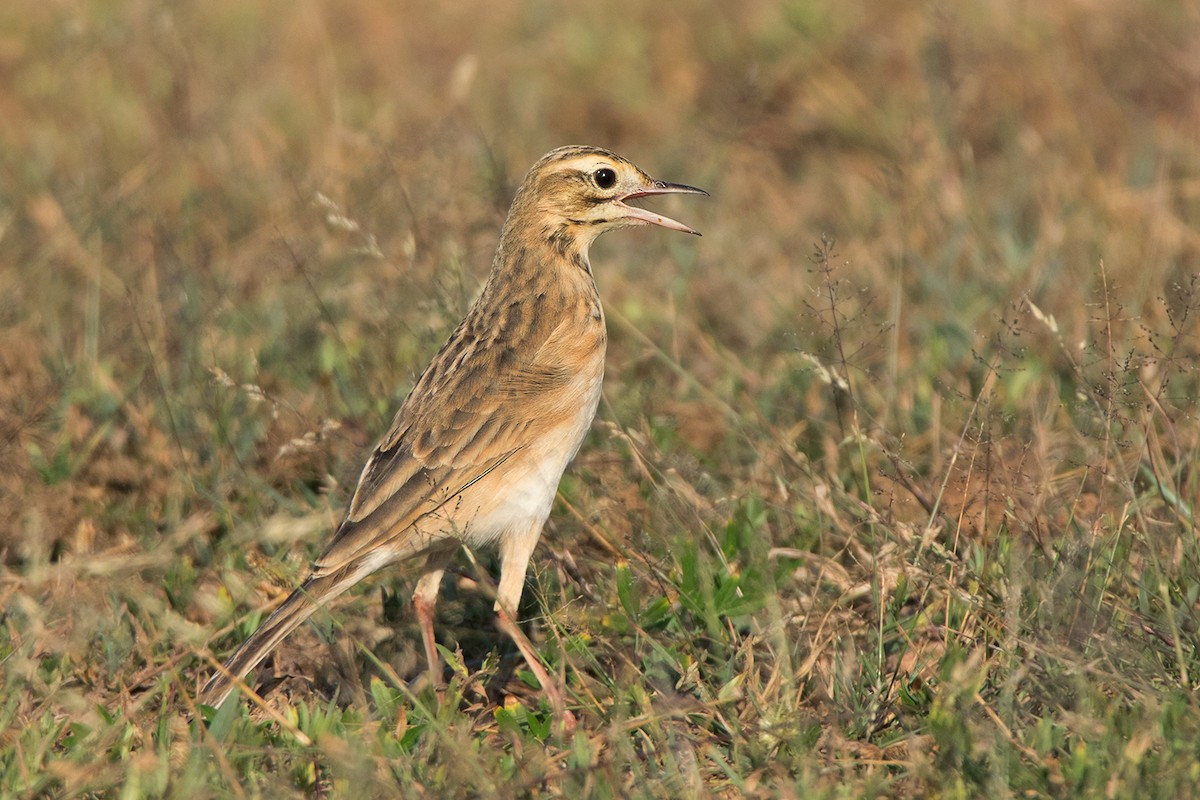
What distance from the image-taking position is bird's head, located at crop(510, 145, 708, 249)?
5449mm

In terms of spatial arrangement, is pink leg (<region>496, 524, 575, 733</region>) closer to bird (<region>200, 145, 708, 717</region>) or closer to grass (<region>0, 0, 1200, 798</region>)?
bird (<region>200, 145, 708, 717</region>)

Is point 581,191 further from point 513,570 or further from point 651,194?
point 513,570

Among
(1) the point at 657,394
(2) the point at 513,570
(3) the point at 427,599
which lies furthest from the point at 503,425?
(1) the point at 657,394

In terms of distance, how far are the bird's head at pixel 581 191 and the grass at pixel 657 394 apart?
0.45 meters

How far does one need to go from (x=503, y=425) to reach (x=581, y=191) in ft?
3.33

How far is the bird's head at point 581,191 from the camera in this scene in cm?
545

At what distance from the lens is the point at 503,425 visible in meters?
4.94

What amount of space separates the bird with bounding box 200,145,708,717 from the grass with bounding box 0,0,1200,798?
0.69 feet

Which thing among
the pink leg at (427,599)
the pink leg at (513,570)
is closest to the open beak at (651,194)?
the pink leg at (513,570)

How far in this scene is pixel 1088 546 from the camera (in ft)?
14.6

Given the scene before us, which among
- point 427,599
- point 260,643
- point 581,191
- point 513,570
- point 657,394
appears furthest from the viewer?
point 657,394

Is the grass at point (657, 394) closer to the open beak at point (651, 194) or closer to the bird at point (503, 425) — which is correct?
the bird at point (503, 425)

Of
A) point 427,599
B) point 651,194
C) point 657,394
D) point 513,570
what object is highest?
point 651,194

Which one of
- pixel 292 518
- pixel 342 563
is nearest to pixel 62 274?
pixel 292 518
